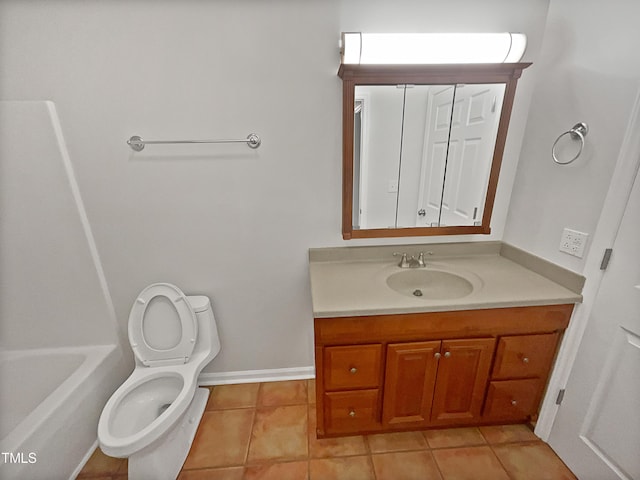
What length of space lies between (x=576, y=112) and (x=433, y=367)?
1.27 metres

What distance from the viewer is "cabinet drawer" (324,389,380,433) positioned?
127 centimetres

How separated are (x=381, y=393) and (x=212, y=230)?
1199mm

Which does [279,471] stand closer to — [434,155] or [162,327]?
[162,327]

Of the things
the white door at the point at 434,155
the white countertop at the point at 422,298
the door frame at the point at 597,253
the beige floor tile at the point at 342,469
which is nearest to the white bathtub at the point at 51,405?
the beige floor tile at the point at 342,469

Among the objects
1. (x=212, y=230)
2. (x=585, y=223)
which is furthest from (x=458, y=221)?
(x=212, y=230)

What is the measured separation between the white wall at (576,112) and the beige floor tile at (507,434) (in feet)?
2.99

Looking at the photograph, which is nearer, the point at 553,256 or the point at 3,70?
the point at 3,70

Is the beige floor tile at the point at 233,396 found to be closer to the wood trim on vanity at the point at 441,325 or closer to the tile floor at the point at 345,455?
the tile floor at the point at 345,455

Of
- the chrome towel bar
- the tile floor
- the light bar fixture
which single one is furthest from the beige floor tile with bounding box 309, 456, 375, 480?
the light bar fixture

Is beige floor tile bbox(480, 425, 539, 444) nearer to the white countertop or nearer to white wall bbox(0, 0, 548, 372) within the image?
the white countertop

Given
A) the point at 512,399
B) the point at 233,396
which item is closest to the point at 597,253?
the point at 512,399

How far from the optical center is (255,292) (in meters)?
1.59

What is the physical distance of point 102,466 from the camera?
1.30 m

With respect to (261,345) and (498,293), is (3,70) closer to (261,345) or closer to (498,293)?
(261,345)
